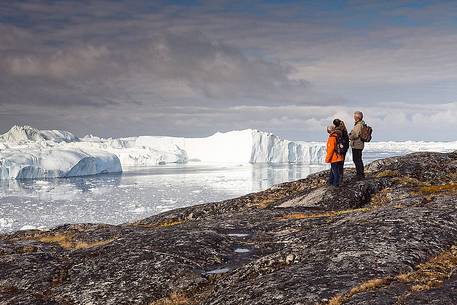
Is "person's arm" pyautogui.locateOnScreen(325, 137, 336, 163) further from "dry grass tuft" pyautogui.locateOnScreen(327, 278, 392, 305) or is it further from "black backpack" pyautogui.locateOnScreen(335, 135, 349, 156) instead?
"dry grass tuft" pyautogui.locateOnScreen(327, 278, 392, 305)

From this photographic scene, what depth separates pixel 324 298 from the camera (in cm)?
905

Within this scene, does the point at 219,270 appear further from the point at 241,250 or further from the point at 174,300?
the point at 241,250

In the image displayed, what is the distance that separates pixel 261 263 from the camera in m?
11.9

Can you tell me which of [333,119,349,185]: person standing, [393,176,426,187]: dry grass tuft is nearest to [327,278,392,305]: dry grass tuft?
[333,119,349,185]: person standing

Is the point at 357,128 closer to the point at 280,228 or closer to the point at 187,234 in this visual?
the point at 280,228

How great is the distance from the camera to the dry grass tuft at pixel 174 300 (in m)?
11.4

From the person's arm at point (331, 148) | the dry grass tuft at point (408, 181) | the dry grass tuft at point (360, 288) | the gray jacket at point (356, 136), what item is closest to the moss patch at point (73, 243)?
the person's arm at point (331, 148)

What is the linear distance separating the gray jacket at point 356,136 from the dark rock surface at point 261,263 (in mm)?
5744

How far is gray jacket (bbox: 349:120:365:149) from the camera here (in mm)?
22031

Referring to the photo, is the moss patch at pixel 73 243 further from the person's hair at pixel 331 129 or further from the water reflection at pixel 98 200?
the water reflection at pixel 98 200

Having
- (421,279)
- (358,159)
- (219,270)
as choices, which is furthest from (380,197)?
(421,279)

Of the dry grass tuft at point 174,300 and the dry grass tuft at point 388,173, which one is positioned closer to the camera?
the dry grass tuft at point 174,300

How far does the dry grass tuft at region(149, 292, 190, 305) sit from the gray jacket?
1354 centimetres

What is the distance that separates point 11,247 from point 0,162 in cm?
14544
